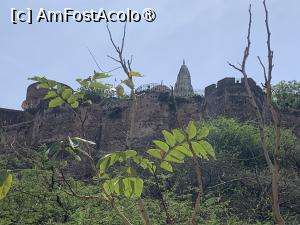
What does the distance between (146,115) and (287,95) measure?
33.0 ft

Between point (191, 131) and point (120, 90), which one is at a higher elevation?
point (120, 90)

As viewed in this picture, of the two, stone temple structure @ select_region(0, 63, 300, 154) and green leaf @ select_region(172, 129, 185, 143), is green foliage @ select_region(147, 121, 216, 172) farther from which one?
stone temple structure @ select_region(0, 63, 300, 154)

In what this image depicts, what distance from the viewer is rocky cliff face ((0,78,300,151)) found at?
2978cm

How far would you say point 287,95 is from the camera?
36.1 m

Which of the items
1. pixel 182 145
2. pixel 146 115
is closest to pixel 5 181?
pixel 182 145

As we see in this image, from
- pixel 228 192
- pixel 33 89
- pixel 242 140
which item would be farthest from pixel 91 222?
pixel 33 89

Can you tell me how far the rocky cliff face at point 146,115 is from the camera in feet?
97.7

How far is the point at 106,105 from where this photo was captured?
3166 cm

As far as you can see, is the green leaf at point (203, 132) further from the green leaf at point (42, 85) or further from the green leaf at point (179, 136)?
the green leaf at point (42, 85)

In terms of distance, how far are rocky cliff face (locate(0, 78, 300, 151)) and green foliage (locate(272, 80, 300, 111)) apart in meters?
2.59

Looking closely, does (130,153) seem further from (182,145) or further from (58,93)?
(58,93)

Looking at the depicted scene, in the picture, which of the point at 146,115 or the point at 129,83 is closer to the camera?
the point at 129,83

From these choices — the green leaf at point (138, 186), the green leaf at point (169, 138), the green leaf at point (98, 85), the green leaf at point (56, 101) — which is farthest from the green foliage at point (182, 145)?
the green leaf at point (56, 101)

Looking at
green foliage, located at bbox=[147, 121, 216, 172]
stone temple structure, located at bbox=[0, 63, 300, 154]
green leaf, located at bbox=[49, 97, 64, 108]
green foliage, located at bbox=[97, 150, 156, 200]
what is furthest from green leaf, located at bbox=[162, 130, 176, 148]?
stone temple structure, located at bbox=[0, 63, 300, 154]
